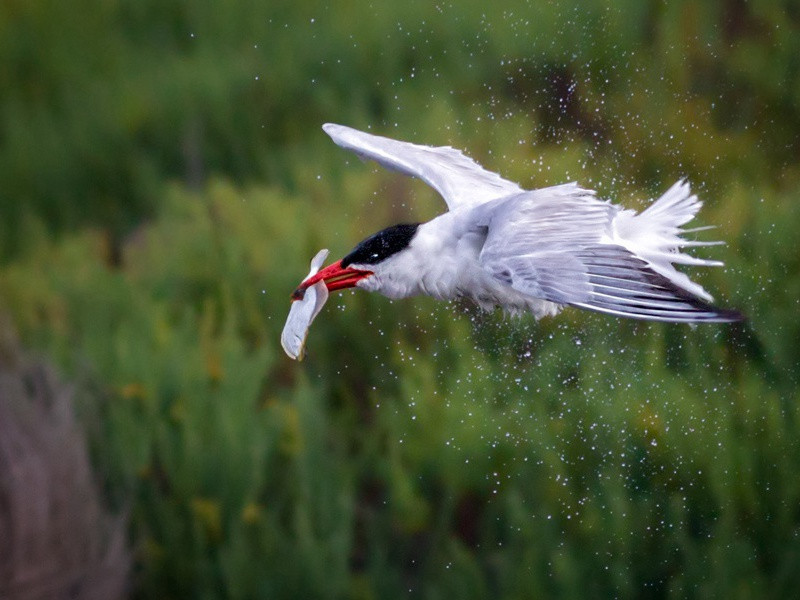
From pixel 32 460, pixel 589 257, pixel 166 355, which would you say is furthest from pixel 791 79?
pixel 32 460

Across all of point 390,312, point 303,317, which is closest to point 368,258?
point 303,317

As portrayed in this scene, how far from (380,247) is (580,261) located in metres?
0.30

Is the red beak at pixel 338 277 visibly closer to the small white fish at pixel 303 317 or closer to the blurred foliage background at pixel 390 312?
the small white fish at pixel 303 317

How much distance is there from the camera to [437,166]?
70.3 inches

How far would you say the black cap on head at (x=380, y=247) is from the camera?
5.15 feet

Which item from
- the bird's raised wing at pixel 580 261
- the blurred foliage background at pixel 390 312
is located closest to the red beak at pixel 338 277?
the bird's raised wing at pixel 580 261

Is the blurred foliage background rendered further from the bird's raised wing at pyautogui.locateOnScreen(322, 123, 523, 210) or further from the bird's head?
the bird's head

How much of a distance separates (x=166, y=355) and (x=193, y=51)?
807 mm

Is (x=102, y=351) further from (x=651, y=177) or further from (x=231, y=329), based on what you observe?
(x=651, y=177)

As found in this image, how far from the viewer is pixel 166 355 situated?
272cm

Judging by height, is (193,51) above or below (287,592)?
above

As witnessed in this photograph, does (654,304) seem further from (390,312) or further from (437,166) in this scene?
(390,312)

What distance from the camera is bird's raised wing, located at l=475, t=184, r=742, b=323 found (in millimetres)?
1324

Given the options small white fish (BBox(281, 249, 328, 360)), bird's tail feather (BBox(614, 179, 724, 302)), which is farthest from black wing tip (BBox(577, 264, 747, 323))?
small white fish (BBox(281, 249, 328, 360))
